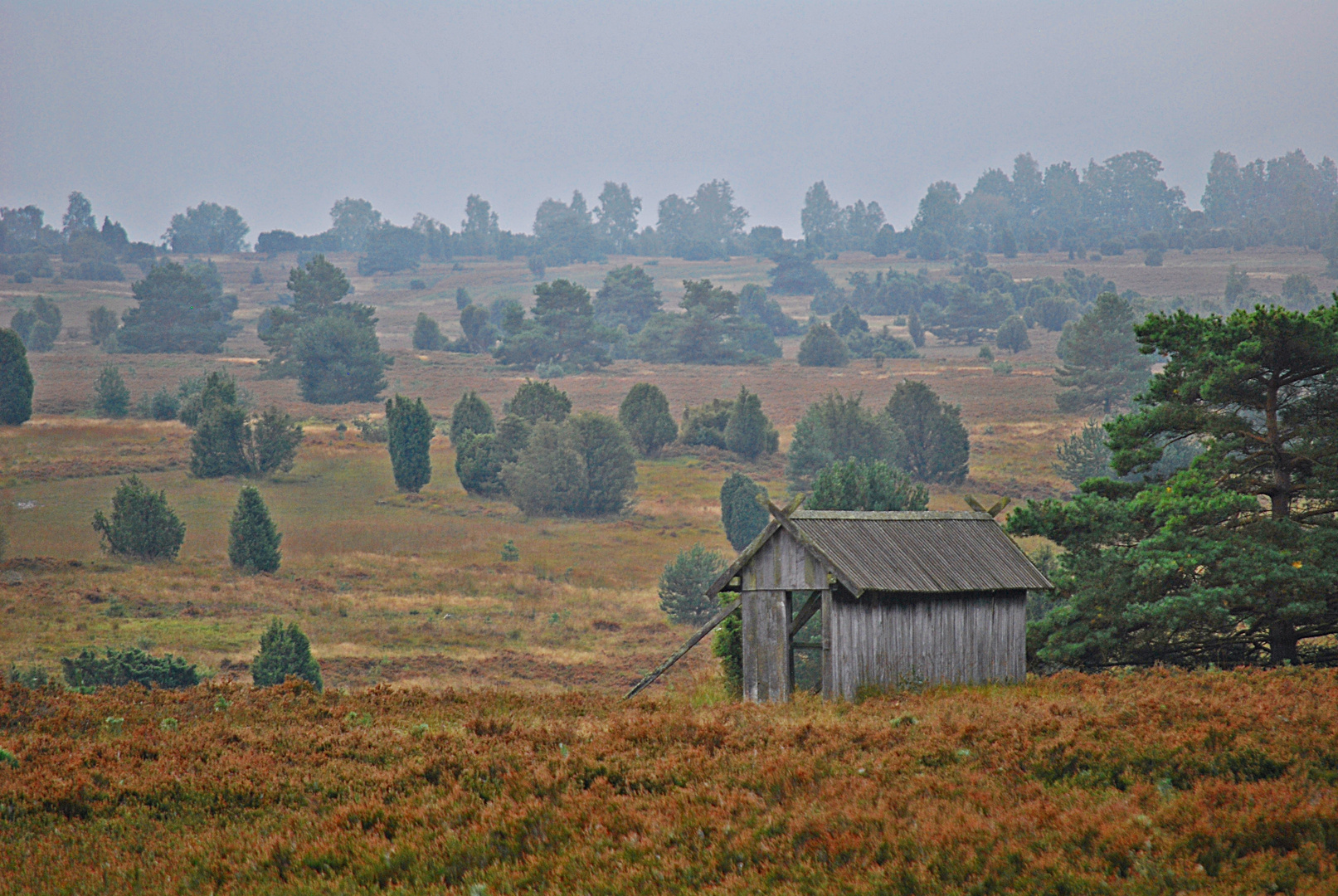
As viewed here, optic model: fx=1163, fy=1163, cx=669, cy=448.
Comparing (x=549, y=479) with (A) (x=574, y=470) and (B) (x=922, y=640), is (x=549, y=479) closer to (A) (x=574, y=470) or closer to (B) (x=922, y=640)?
(A) (x=574, y=470)

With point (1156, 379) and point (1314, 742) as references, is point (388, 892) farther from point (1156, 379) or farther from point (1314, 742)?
point (1156, 379)

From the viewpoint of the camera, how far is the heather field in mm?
8086

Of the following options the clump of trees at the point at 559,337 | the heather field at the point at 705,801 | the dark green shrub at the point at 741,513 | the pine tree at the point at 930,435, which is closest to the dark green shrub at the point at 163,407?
the clump of trees at the point at 559,337

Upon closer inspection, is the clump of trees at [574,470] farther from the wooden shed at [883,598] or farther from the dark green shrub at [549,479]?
the wooden shed at [883,598]

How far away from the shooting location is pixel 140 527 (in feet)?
175

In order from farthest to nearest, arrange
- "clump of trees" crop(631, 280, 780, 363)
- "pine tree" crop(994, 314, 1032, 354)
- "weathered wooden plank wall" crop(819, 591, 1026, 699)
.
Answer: "pine tree" crop(994, 314, 1032, 354) → "clump of trees" crop(631, 280, 780, 363) → "weathered wooden plank wall" crop(819, 591, 1026, 699)

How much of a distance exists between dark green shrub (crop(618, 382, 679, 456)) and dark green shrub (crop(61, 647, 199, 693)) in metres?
50.9

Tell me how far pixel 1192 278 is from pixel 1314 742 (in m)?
194

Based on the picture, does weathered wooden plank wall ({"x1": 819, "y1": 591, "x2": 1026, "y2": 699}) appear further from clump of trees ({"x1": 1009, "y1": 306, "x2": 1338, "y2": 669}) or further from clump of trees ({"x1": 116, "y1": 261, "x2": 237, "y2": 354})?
clump of trees ({"x1": 116, "y1": 261, "x2": 237, "y2": 354})

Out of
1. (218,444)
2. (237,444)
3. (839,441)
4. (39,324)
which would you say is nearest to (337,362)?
(237,444)

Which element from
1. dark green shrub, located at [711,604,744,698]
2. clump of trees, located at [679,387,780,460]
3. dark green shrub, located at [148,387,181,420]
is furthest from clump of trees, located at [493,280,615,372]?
dark green shrub, located at [711,604,744,698]

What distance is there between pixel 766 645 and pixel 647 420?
2560 inches

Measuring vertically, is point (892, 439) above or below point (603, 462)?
above

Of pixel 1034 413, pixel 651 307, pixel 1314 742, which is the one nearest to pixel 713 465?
pixel 1034 413
